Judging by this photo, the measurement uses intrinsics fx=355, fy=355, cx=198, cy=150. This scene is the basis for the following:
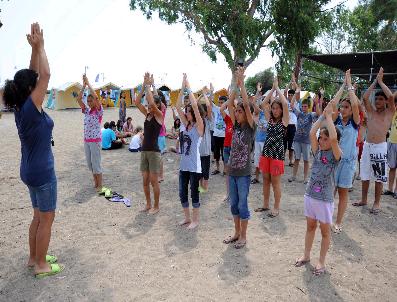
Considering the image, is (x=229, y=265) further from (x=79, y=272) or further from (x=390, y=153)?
(x=390, y=153)

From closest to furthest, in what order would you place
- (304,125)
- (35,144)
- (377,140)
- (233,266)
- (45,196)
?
1. (35,144)
2. (45,196)
3. (233,266)
4. (377,140)
5. (304,125)

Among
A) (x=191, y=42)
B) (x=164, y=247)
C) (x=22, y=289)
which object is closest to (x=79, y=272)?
(x=22, y=289)

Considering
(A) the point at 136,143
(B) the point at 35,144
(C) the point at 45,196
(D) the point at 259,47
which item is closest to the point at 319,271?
(C) the point at 45,196

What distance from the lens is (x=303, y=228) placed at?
5426mm

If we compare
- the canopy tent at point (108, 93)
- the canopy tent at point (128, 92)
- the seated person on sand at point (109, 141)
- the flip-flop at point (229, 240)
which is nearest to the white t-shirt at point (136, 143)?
the seated person on sand at point (109, 141)

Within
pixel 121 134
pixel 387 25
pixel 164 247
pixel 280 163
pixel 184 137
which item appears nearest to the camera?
pixel 164 247

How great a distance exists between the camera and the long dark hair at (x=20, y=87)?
11.2ft

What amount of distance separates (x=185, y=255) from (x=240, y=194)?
1047 mm

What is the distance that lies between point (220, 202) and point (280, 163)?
5.05 feet

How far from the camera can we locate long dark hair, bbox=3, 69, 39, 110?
11.2 ft

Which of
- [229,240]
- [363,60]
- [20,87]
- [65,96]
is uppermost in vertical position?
[363,60]

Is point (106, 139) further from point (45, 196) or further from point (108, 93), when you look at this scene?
point (108, 93)

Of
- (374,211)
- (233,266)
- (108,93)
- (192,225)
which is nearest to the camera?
(233,266)

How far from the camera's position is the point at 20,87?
341cm
